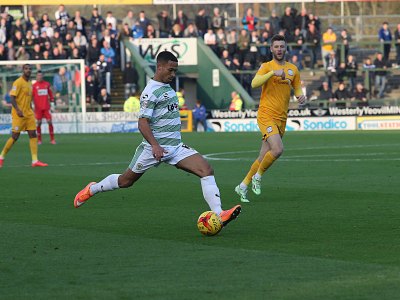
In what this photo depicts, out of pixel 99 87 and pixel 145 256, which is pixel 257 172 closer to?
pixel 145 256

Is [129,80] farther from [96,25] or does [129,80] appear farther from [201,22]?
[201,22]

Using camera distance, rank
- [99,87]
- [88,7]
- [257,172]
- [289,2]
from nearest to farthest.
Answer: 1. [257,172]
2. [99,87]
3. [289,2]
4. [88,7]

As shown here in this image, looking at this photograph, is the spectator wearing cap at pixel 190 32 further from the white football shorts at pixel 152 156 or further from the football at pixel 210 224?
the football at pixel 210 224

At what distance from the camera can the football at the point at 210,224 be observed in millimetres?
11141

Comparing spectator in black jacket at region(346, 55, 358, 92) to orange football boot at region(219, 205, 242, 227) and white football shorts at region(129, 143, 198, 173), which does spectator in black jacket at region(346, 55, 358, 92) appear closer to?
white football shorts at region(129, 143, 198, 173)

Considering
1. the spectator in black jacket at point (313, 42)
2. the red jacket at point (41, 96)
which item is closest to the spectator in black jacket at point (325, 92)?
the spectator in black jacket at point (313, 42)

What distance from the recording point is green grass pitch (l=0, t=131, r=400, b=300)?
322 inches

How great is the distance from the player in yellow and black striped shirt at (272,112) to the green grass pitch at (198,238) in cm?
35

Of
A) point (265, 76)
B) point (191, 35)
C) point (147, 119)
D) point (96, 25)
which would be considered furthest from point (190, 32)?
point (147, 119)

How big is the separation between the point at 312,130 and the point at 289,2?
1206cm

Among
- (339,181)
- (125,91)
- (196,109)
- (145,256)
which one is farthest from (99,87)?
(145,256)

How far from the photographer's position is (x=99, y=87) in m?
47.6

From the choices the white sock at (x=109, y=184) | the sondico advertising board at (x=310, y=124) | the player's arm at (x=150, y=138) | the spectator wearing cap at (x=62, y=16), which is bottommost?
the sondico advertising board at (x=310, y=124)

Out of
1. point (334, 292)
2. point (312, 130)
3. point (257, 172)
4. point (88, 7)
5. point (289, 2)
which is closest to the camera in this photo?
point (334, 292)
